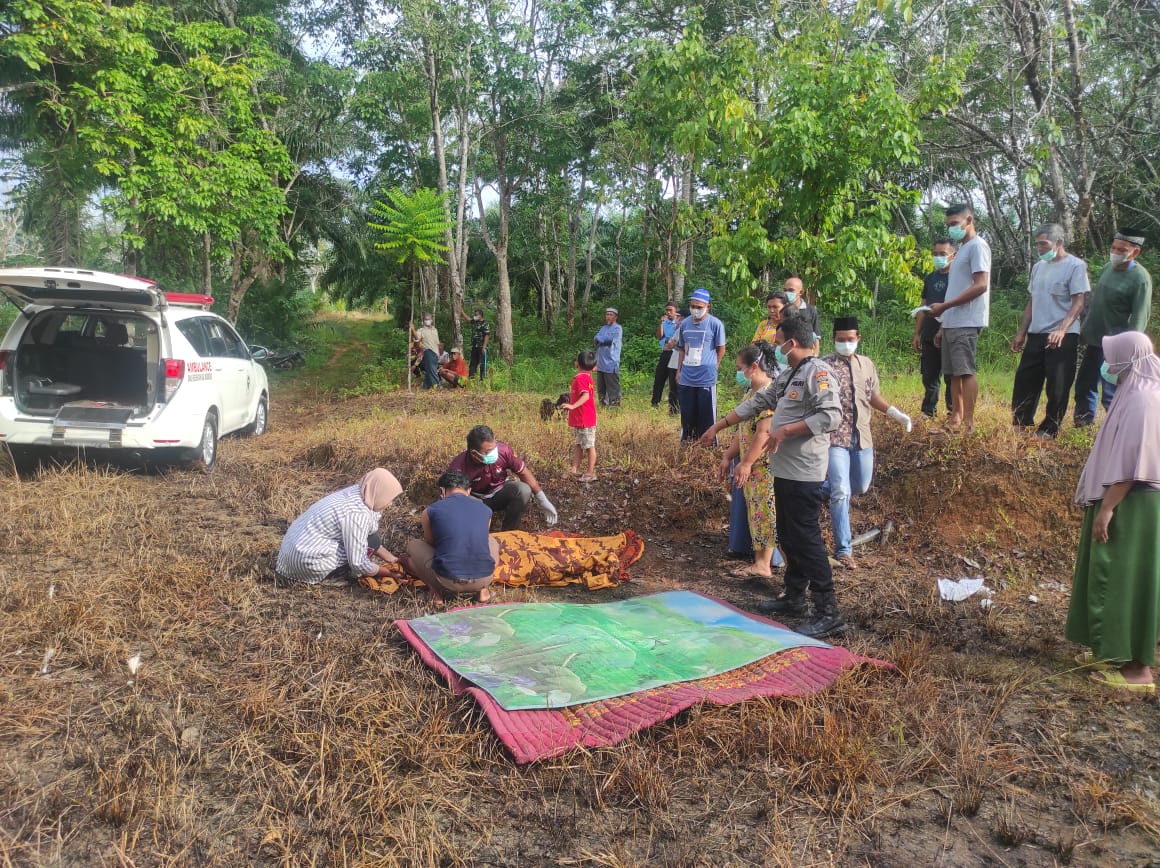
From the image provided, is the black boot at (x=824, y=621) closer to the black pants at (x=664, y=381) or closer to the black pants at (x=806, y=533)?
the black pants at (x=806, y=533)

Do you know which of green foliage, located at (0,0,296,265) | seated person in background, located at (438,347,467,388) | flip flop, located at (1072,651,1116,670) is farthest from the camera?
seated person in background, located at (438,347,467,388)

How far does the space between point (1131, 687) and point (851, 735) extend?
1647mm

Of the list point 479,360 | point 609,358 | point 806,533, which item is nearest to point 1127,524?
point 806,533

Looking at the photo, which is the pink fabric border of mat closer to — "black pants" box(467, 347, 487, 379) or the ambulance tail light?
the ambulance tail light

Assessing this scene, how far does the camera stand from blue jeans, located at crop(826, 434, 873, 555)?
17.7 ft

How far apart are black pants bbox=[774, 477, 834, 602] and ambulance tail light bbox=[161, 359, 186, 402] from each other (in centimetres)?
553

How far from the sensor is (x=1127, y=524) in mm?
3648

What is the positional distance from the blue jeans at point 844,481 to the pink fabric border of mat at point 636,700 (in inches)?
A: 69.7

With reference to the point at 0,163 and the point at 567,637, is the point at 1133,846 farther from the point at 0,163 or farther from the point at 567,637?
Answer: the point at 0,163

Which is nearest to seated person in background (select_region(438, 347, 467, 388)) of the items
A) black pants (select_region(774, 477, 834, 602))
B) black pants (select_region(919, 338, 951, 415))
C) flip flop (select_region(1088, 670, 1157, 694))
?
black pants (select_region(919, 338, 951, 415))

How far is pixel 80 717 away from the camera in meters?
3.15

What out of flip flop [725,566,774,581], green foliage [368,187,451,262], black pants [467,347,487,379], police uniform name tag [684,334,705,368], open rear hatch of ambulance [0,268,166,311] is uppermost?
green foliage [368,187,451,262]

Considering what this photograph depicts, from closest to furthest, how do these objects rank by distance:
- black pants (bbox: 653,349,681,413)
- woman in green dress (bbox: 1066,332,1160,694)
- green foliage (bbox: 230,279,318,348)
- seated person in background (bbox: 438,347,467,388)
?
woman in green dress (bbox: 1066,332,1160,694) < black pants (bbox: 653,349,681,413) < seated person in background (bbox: 438,347,467,388) < green foliage (bbox: 230,279,318,348)

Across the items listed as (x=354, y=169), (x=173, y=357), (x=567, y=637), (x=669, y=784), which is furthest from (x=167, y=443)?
(x=354, y=169)
